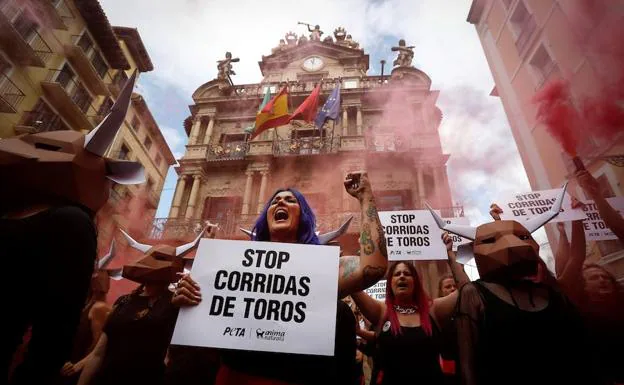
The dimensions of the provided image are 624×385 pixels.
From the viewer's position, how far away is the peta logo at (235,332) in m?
1.79

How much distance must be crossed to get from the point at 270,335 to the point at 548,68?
516 inches

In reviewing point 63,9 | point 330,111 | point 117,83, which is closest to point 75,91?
point 117,83

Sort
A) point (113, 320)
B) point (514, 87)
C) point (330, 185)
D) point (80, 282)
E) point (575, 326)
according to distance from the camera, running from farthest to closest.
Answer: point (330, 185)
point (514, 87)
point (113, 320)
point (575, 326)
point (80, 282)

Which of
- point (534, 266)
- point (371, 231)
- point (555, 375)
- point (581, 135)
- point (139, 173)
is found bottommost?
point (555, 375)

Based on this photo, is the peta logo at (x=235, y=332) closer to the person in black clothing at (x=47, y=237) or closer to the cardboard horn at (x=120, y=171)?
the person in black clothing at (x=47, y=237)

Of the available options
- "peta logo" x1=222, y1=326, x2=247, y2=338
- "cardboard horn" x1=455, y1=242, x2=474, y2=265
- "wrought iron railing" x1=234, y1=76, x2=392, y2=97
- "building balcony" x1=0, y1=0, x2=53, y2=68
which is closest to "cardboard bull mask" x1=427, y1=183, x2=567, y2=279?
"cardboard horn" x1=455, y1=242, x2=474, y2=265

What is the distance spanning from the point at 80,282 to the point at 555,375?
8.44 ft

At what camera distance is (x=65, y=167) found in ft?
4.71

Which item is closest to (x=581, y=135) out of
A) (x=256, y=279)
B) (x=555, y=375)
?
(x=555, y=375)

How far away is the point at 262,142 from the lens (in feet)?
53.3

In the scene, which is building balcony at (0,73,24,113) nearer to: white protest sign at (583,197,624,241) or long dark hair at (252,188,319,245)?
long dark hair at (252,188,319,245)

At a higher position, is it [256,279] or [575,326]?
[256,279]

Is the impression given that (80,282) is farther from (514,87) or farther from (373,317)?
(514,87)

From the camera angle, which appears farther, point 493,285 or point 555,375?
point 493,285
